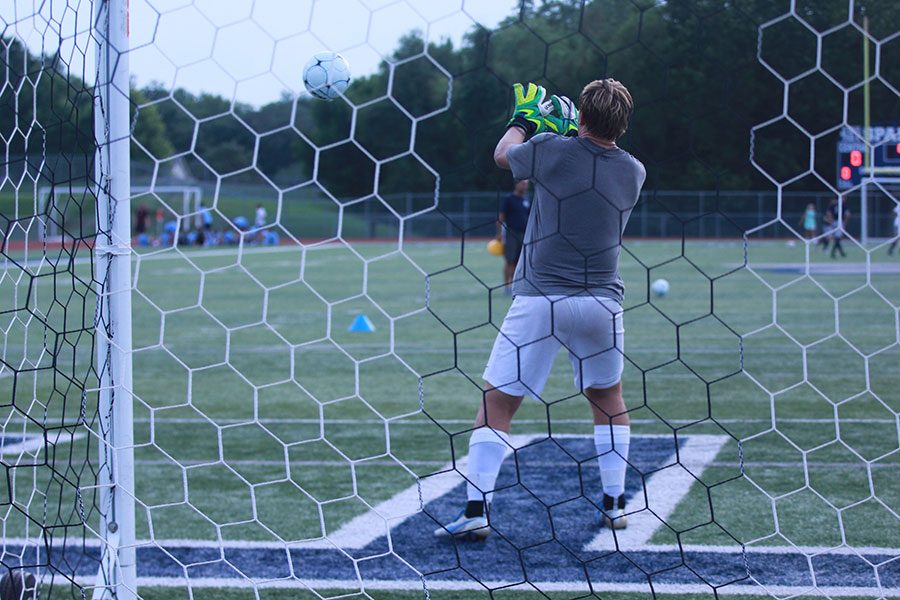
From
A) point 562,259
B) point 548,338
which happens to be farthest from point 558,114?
point 548,338

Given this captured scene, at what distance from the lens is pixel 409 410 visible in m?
7.86

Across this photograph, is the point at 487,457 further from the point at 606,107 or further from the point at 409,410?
the point at 409,410

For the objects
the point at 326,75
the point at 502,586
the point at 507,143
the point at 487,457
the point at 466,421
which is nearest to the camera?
the point at 502,586

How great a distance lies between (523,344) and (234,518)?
1664 mm

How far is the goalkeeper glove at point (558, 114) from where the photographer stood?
437 cm

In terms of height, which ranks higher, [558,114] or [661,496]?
[558,114]

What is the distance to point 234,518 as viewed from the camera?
5.14 metres

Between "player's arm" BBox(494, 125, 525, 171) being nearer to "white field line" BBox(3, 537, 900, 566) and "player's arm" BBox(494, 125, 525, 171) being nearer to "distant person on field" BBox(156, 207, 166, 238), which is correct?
"white field line" BBox(3, 537, 900, 566)

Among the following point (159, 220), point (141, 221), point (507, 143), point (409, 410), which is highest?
point (507, 143)

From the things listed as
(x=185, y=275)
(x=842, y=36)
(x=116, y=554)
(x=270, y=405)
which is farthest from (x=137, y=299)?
(x=116, y=554)

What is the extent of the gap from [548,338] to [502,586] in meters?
1.04

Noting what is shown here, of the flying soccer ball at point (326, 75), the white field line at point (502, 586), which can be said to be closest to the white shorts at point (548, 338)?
the white field line at point (502, 586)

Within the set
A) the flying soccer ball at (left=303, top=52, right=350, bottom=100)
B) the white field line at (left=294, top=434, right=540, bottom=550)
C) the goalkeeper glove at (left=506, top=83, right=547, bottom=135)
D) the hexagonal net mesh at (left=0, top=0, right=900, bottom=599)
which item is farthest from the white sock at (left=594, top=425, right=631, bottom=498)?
the flying soccer ball at (left=303, top=52, right=350, bottom=100)

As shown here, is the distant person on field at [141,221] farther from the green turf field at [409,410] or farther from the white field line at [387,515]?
the white field line at [387,515]
